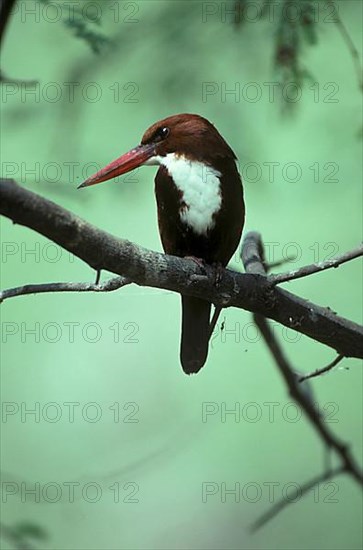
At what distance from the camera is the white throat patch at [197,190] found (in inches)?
101

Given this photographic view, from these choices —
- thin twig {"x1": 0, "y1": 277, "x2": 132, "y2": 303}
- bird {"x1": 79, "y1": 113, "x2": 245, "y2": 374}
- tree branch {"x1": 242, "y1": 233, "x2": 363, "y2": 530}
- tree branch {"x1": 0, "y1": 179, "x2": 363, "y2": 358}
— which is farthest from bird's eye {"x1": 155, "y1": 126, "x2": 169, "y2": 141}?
thin twig {"x1": 0, "y1": 277, "x2": 132, "y2": 303}

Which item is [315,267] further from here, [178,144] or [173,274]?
[178,144]

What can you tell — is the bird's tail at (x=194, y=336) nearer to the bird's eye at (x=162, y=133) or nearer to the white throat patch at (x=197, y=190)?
the white throat patch at (x=197, y=190)

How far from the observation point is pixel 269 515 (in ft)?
8.36

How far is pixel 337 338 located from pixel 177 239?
0.58 m

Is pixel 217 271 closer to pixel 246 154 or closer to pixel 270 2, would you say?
pixel 270 2

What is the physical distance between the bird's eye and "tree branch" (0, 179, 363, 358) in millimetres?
582

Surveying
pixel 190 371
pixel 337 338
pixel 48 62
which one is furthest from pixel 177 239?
pixel 48 62

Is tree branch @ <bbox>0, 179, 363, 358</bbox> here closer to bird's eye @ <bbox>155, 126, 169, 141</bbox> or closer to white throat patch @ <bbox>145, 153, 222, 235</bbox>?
white throat patch @ <bbox>145, 153, 222, 235</bbox>

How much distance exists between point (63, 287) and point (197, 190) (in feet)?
2.37

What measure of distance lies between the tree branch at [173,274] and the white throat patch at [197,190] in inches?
14.5

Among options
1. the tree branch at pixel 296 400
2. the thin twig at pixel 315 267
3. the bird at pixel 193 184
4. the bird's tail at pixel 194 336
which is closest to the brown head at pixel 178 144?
the bird at pixel 193 184

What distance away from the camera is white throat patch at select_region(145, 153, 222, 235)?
2.56 m

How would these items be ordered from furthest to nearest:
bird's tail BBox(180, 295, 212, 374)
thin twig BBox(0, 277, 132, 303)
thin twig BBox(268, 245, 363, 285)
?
bird's tail BBox(180, 295, 212, 374) < thin twig BBox(268, 245, 363, 285) < thin twig BBox(0, 277, 132, 303)
